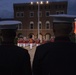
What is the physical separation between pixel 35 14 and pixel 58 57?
8538 cm

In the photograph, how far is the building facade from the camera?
86969 millimetres

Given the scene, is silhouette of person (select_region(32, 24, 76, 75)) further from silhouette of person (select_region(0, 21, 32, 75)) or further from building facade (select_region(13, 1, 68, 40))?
building facade (select_region(13, 1, 68, 40))

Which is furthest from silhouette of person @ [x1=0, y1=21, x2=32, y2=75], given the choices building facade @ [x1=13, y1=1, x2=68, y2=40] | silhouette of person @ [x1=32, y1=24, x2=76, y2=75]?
building facade @ [x1=13, y1=1, x2=68, y2=40]

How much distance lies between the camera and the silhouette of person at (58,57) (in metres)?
4.54

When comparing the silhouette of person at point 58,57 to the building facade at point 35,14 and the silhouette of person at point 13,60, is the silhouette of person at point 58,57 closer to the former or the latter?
the silhouette of person at point 13,60

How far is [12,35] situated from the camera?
188 inches

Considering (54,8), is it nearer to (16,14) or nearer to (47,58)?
(16,14)

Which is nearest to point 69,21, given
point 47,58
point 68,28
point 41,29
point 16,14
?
point 68,28

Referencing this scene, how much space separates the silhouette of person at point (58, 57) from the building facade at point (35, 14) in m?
80.8

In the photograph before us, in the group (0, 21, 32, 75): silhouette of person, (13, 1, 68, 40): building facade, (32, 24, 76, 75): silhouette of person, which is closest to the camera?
(32, 24, 76, 75): silhouette of person

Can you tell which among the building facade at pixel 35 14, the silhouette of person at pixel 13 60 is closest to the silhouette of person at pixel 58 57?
the silhouette of person at pixel 13 60

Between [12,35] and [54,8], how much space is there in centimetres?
8498

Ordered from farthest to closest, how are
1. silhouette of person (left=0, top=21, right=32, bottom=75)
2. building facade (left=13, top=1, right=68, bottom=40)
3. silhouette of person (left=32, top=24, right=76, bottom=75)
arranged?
1. building facade (left=13, top=1, right=68, bottom=40)
2. silhouette of person (left=0, top=21, right=32, bottom=75)
3. silhouette of person (left=32, top=24, right=76, bottom=75)

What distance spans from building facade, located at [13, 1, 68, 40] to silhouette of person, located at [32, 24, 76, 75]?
265 ft
